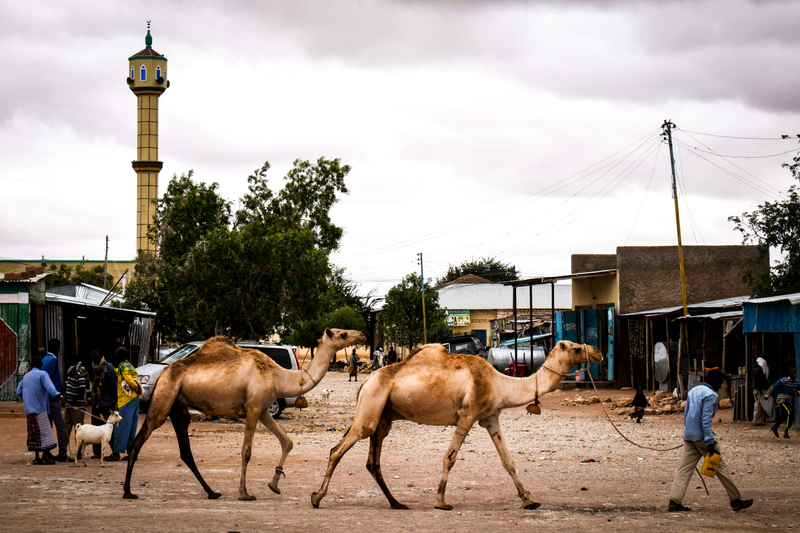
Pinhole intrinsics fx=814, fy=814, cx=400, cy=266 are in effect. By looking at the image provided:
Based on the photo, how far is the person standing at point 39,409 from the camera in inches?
503

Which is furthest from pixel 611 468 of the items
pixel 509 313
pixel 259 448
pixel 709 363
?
pixel 509 313

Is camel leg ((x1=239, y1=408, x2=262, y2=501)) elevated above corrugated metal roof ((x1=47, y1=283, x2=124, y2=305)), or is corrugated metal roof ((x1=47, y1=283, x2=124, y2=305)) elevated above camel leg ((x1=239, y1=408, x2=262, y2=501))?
corrugated metal roof ((x1=47, y1=283, x2=124, y2=305))

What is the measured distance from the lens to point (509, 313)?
69.8 m

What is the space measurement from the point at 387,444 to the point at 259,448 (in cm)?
262

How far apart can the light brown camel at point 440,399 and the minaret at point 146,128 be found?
60.2 metres

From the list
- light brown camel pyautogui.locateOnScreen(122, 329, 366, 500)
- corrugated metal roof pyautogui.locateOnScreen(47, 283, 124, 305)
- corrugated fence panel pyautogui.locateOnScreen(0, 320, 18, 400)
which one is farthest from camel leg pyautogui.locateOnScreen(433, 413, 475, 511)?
corrugated metal roof pyautogui.locateOnScreen(47, 283, 124, 305)

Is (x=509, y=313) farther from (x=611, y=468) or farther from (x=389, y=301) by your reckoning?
(x=611, y=468)

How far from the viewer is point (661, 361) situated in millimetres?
26281

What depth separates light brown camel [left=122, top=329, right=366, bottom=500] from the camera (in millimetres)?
9891

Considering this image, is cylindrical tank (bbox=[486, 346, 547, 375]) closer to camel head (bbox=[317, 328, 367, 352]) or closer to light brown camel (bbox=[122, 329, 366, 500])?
camel head (bbox=[317, 328, 367, 352])

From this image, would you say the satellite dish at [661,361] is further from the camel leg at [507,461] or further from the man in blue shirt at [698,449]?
the camel leg at [507,461]

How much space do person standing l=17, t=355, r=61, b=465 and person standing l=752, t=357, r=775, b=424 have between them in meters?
14.4

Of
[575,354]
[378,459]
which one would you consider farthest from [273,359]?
[575,354]

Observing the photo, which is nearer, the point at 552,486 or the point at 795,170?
the point at 552,486
